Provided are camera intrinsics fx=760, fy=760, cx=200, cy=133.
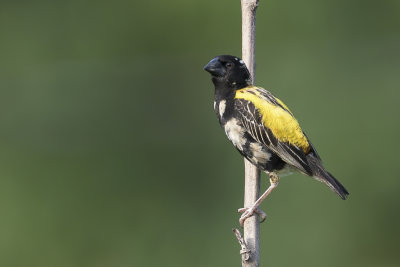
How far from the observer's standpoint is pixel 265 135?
13.1 ft

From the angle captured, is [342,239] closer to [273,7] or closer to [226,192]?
[226,192]

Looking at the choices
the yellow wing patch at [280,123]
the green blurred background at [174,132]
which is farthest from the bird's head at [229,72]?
the green blurred background at [174,132]

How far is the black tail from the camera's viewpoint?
3.91m

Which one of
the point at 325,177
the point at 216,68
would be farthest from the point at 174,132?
the point at 325,177

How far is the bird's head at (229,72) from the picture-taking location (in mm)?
4117

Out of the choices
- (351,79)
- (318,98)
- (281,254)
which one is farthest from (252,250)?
(351,79)

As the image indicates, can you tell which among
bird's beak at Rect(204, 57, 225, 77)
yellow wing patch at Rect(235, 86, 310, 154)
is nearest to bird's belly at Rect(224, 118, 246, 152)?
yellow wing patch at Rect(235, 86, 310, 154)

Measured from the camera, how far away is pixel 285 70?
27.5 feet

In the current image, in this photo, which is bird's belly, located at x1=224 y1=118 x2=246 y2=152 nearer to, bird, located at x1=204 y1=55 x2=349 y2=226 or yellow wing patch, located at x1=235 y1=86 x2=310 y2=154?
bird, located at x1=204 y1=55 x2=349 y2=226

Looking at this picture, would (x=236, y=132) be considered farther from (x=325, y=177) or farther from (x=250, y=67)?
(x=325, y=177)

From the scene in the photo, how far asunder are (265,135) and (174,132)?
5.16 m

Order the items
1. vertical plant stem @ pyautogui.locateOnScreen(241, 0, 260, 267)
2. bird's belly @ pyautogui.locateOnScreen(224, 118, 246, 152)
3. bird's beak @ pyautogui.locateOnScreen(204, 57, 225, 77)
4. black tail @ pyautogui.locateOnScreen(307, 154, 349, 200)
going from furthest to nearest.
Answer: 1. bird's beak @ pyautogui.locateOnScreen(204, 57, 225, 77)
2. bird's belly @ pyautogui.locateOnScreen(224, 118, 246, 152)
3. black tail @ pyautogui.locateOnScreen(307, 154, 349, 200)
4. vertical plant stem @ pyautogui.locateOnScreen(241, 0, 260, 267)

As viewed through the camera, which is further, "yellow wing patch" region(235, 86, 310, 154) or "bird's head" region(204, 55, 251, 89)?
"bird's head" region(204, 55, 251, 89)

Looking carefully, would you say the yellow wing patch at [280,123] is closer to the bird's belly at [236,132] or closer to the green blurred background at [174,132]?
the bird's belly at [236,132]
